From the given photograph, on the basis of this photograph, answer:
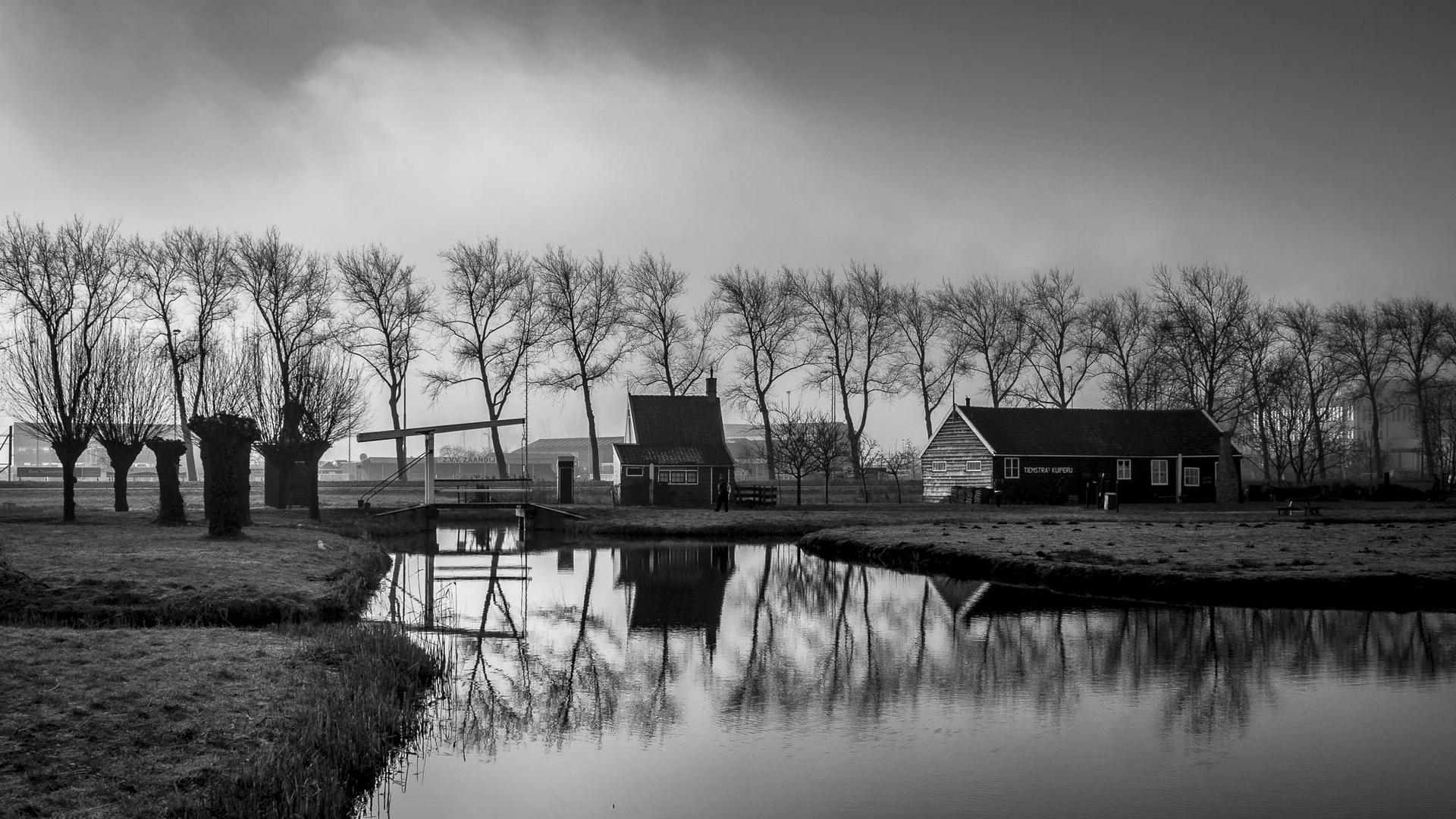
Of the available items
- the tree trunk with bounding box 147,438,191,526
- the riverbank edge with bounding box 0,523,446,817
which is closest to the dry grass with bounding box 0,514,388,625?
the riverbank edge with bounding box 0,523,446,817

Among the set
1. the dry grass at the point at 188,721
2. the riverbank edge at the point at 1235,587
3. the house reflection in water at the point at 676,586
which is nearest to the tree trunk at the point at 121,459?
the house reflection in water at the point at 676,586

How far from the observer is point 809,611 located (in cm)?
1995

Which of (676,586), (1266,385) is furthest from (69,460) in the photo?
(1266,385)

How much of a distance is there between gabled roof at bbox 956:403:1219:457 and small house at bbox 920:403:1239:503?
0.04 meters

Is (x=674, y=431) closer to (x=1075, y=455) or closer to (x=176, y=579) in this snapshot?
(x=1075, y=455)

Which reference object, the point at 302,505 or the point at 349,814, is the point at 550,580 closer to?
the point at 349,814

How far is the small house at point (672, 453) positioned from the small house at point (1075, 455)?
37.3 feet

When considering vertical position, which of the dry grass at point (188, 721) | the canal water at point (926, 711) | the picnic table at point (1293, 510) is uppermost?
the dry grass at point (188, 721)

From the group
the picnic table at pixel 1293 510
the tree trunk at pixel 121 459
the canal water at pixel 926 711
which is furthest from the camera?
the picnic table at pixel 1293 510

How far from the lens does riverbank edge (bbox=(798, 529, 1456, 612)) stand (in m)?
19.5

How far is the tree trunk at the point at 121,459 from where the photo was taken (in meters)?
37.5

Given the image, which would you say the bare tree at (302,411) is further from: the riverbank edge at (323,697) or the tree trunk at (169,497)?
the riverbank edge at (323,697)

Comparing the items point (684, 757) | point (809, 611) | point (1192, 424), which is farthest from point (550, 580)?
point (1192, 424)

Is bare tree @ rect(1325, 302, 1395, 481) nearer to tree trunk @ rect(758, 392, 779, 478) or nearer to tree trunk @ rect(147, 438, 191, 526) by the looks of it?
tree trunk @ rect(758, 392, 779, 478)
